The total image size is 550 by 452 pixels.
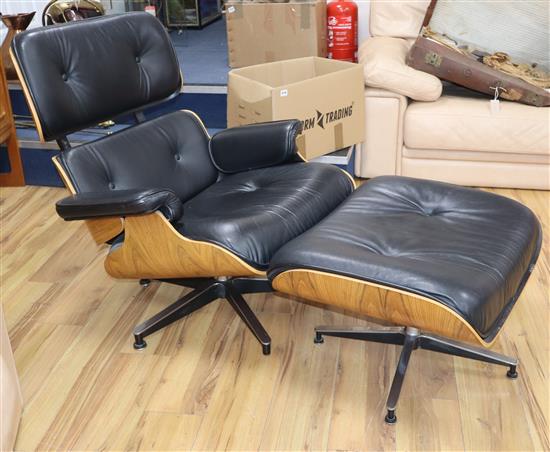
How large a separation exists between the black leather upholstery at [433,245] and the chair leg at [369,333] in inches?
11.9

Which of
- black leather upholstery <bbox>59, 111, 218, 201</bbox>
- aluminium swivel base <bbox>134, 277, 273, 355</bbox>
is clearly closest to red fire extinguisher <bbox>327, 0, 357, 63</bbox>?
black leather upholstery <bbox>59, 111, 218, 201</bbox>

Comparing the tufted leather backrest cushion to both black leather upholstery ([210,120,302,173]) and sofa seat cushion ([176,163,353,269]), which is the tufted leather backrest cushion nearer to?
black leather upholstery ([210,120,302,173])

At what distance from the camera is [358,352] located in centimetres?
216

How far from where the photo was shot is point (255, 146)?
2363mm

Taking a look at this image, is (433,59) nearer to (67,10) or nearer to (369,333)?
(369,333)

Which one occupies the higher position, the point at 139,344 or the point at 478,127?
the point at 478,127

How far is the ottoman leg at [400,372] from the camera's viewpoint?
1.87 m

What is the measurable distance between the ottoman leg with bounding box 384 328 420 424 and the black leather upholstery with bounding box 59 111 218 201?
83cm

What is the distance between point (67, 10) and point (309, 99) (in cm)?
121

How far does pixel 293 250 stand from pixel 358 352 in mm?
482

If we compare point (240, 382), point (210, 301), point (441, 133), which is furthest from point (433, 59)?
point (240, 382)

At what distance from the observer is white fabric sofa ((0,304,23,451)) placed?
155cm

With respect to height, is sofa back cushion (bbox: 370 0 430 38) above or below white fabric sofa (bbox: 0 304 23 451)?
above

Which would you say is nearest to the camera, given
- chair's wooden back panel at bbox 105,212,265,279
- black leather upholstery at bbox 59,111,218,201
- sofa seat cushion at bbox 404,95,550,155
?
chair's wooden back panel at bbox 105,212,265,279
